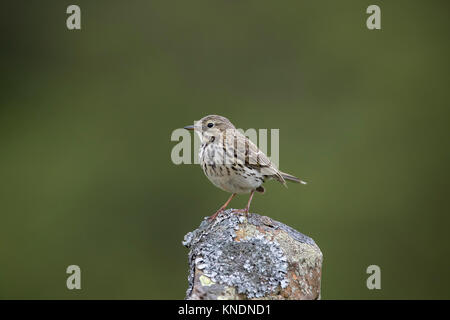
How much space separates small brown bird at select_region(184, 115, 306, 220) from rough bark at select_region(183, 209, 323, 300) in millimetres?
1179

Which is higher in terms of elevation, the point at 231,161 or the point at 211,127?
the point at 211,127

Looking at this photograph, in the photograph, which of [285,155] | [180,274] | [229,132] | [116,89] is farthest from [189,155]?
[116,89]

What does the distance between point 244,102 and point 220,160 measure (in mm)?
6300

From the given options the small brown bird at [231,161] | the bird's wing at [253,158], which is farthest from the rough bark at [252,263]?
the bird's wing at [253,158]

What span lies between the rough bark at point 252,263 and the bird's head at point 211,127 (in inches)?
71.4

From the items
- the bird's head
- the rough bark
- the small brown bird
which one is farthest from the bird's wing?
the rough bark

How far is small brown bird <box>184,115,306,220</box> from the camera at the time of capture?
6.12 meters

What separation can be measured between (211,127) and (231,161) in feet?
2.12

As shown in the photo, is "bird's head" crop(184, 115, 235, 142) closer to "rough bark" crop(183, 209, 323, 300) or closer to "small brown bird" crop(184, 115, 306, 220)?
"small brown bird" crop(184, 115, 306, 220)

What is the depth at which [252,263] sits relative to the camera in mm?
4488

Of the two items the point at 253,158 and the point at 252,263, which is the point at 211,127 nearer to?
the point at 253,158

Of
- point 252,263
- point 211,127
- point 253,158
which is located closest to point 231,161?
point 253,158

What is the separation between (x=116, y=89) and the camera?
13062mm

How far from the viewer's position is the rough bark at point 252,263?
169 inches
